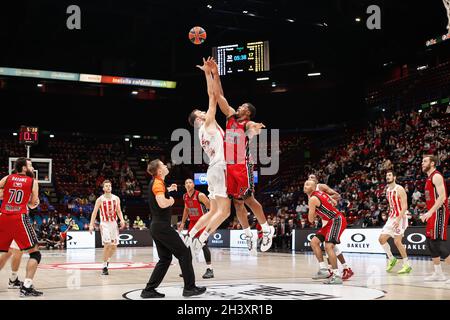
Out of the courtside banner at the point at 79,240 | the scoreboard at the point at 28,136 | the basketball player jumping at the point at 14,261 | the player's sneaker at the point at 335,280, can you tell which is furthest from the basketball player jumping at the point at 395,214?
the courtside banner at the point at 79,240

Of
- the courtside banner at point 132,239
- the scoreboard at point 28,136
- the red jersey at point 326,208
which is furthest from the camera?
the courtside banner at point 132,239

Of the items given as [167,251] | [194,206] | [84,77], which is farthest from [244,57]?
[167,251]

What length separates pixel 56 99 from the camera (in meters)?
30.6

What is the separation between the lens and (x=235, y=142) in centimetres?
804

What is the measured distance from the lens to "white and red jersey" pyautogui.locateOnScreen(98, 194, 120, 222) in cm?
1215

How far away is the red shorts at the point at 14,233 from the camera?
7777 millimetres

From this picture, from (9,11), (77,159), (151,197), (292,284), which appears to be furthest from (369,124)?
(151,197)

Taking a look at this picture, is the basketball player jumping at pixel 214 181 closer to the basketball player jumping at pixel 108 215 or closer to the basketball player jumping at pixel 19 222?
the basketball player jumping at pixel 19 222

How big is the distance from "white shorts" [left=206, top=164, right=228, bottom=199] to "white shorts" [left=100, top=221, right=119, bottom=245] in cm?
458

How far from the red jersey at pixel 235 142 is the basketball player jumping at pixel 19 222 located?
286 cm

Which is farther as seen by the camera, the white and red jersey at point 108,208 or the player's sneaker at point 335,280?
the white and red jersey at point 108,208

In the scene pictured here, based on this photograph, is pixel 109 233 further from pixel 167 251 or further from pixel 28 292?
pixel 167 251

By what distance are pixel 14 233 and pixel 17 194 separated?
55 centimetres
